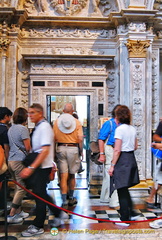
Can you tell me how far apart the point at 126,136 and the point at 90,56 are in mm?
3424

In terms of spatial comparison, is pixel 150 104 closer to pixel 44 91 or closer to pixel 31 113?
pixel 44 91

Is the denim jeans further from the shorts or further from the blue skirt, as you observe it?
the shorts

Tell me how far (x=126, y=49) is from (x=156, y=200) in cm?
329

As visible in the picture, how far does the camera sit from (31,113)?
3812 millimetres

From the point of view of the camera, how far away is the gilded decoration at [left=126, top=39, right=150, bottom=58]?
21.4ft

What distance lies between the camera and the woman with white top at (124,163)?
3910mm

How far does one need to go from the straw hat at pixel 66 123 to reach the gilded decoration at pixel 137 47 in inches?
92.5

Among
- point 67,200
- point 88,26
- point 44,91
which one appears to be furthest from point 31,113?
point 88,26

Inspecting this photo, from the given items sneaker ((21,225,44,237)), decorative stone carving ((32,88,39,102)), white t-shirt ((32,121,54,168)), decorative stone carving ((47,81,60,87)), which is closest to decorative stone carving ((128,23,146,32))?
decorative stone carving ((47,81,60,87))

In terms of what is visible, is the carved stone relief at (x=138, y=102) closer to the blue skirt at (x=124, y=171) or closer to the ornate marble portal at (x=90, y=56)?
the ornate marble portal at (x=90, y=56)

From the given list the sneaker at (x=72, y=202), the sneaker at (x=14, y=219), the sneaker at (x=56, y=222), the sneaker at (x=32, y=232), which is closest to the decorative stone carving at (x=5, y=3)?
the sneaker at (x=72, y=202)

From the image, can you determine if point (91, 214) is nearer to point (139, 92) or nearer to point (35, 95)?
point (139, 92)

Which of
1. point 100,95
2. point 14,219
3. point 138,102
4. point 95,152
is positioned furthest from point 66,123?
point 100,95

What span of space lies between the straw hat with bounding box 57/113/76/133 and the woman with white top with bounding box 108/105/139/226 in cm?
125
